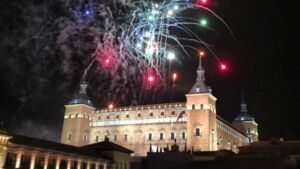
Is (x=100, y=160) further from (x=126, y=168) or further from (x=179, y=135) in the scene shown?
(x=179, y=135)

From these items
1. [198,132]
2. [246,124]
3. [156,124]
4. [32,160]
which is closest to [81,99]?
[156,124]

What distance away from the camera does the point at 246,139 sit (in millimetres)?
95562

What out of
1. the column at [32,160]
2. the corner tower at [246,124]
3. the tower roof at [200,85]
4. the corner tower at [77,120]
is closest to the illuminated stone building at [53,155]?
the column at [32,160]

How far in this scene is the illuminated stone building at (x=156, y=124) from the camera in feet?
220

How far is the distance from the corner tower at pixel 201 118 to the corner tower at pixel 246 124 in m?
30.7

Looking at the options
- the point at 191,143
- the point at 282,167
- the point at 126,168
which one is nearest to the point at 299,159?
the point at 282,167

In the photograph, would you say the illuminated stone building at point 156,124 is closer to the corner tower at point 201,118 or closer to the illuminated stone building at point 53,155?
the corner tower at point 201,118

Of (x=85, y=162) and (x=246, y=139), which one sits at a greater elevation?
(x=246, y=139)

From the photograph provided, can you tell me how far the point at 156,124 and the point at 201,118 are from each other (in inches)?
457

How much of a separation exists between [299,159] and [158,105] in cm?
3904

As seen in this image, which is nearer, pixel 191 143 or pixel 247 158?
pixel 247 158

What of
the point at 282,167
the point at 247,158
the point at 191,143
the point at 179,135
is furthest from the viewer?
the point at 179,135

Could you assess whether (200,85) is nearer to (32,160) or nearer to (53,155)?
(53,155)

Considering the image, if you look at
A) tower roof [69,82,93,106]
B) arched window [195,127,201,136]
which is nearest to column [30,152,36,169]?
arched window [195,127,201,136]
